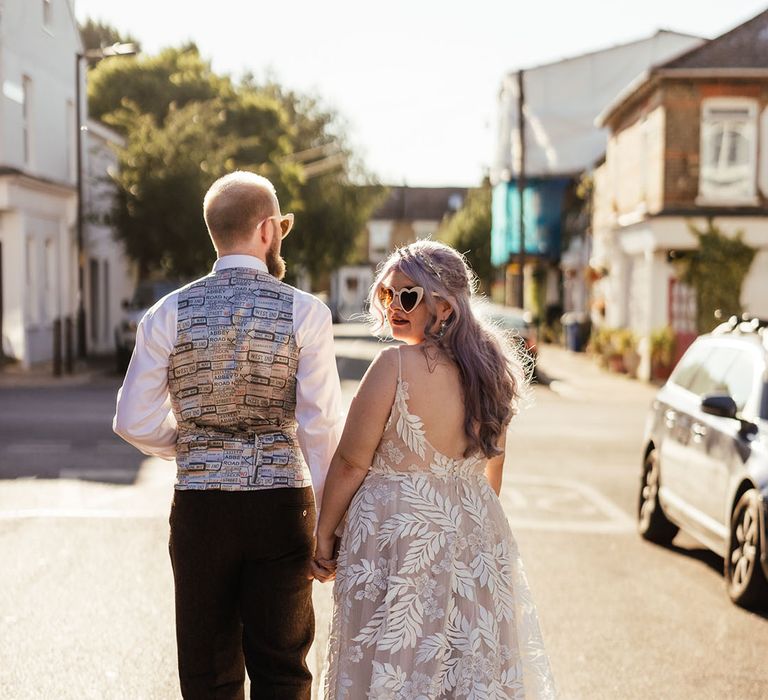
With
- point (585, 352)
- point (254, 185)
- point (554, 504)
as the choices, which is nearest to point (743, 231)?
point (585, 352)

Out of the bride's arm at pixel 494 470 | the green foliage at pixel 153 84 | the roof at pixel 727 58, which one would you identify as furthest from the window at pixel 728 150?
the bride's arm at pixel 494 470

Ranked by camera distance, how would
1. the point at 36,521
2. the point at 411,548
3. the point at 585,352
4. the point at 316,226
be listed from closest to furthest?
1. the point at 411,548
2. the point at 36,521
3. the point at 585,352
4. the point at 316,226

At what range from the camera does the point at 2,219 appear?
25.6 metres

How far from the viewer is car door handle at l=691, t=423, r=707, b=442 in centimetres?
821

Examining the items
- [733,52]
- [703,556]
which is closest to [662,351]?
[733,52]

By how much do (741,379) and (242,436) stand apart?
16.9 ft

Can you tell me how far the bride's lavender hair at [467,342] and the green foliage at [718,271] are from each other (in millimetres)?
23187

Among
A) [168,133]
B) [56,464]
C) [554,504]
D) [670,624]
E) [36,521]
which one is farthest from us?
[168,133]

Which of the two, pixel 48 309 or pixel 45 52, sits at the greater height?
pixel 45 52

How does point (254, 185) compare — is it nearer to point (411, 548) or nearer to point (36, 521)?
point (411, 548)

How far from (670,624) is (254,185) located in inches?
155

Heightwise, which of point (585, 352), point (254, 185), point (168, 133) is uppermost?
point (168, 133)

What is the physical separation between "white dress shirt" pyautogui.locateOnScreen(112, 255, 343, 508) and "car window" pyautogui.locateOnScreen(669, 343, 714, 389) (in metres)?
5.61

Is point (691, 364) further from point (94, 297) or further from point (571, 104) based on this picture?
point (571, 104)
